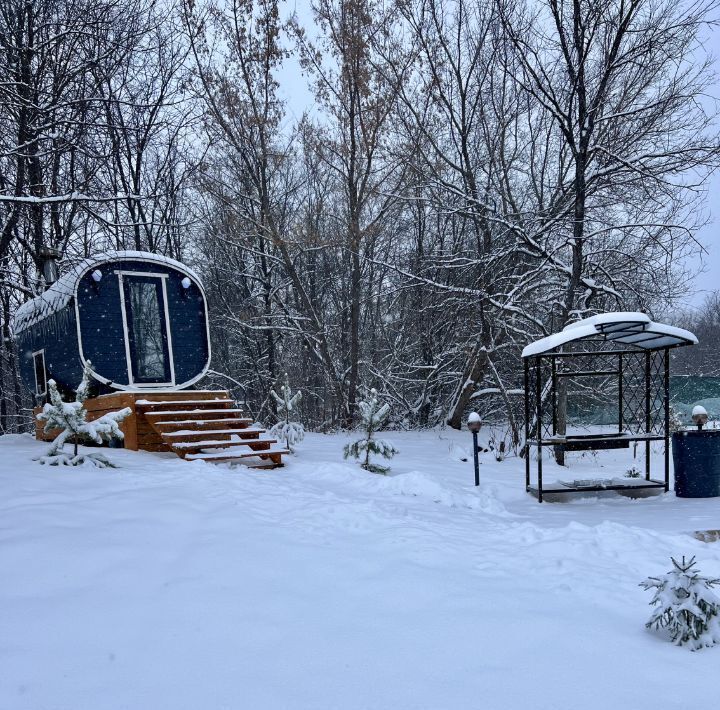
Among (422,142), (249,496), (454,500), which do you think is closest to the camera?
(249,496)

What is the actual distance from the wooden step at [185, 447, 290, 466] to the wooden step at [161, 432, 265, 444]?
12.2 inches

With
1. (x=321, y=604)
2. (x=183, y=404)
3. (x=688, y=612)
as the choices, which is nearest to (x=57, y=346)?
(x=183, y=404)

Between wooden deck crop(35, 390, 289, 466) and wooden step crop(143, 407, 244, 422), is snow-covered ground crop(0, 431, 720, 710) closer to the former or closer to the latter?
wooden deck crop(35, 390, 289, 466)

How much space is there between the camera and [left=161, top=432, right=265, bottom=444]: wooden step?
843cm

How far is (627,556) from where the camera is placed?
4.33 meters

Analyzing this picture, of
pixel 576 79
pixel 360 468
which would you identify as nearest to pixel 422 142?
pixel 576 79

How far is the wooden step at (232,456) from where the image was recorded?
8164mm

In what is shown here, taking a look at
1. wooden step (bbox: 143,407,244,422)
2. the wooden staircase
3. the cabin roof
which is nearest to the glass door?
the cabin roof

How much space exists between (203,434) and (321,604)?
5880mm

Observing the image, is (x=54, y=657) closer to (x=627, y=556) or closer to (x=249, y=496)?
(x=249, y=496)

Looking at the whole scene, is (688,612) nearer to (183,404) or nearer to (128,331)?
(183,404)

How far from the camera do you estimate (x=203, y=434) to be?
8734mm

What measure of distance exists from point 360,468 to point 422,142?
9953 millimetres

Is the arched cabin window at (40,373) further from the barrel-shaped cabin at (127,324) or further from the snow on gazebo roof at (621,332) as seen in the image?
the snow on gazebo roof at (621,332)
